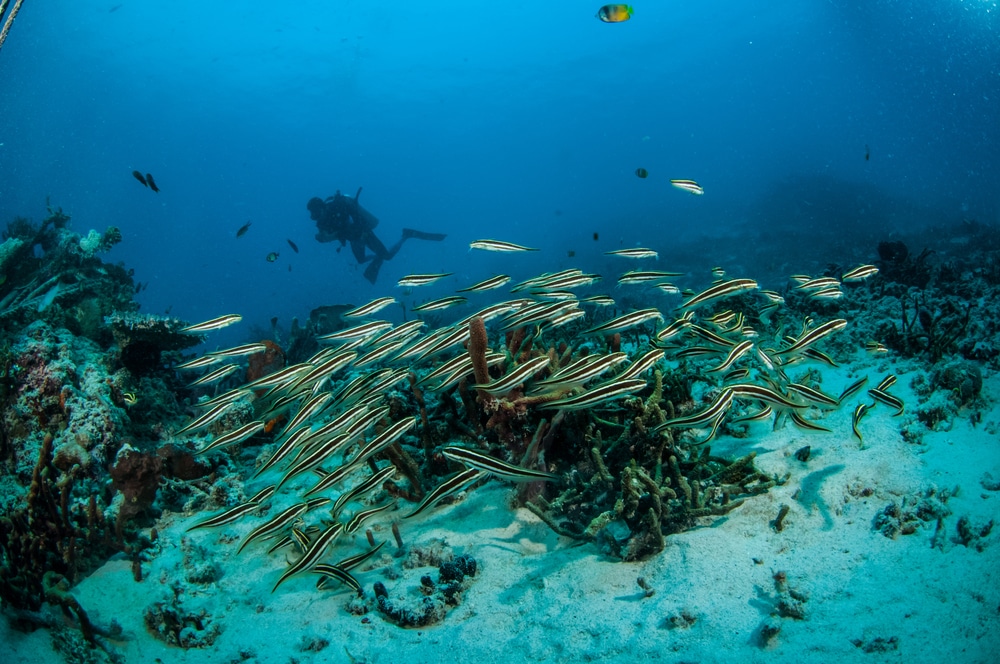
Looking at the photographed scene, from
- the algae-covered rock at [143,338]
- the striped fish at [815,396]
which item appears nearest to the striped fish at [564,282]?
the striped fish at [815,396]

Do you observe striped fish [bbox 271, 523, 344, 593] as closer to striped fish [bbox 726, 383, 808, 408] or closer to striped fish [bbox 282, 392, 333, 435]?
striped fish [bbox 282, 392, 333, 435]

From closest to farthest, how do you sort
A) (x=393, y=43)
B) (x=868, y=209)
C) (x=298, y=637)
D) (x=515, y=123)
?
(x=298, y=637) → (x=868, y=209) → (x=393, y=43) → (x=515, y=123)

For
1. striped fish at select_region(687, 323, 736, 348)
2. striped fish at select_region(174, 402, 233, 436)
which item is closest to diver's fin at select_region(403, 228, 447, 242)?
striped fish at select_region(174, 402, 233, 436)

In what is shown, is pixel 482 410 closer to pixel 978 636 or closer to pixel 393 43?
pixel 978 636

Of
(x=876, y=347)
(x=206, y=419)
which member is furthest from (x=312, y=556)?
(x=876, y=347)

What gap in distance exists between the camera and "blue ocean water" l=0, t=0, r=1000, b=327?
5416 cm

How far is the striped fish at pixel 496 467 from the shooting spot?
3332mm

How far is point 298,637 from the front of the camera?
149 inches

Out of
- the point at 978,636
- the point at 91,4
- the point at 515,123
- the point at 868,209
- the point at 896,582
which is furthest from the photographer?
the point at 515,123

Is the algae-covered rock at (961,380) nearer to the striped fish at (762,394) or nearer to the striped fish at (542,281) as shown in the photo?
the striped fish at (762,394)

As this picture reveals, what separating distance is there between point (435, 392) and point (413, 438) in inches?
28.1

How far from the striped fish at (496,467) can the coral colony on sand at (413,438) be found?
17 millimetres

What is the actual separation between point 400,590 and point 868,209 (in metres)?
44.8

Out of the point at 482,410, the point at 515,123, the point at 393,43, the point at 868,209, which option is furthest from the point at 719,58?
the point at 482,410
